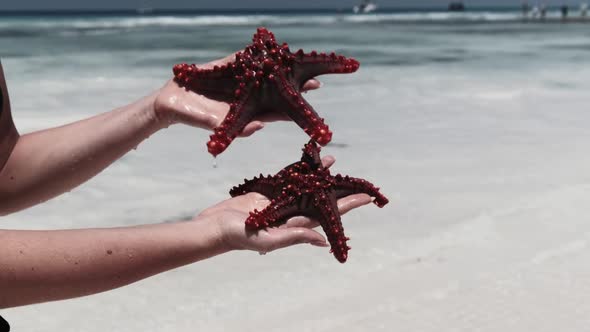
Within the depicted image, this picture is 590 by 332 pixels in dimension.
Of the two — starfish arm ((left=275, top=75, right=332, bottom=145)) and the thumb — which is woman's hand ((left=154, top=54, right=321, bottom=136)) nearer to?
starfish arm ((left=275, top=75, right=332, bottom=145))

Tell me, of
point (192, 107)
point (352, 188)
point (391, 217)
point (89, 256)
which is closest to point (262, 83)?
point (192, 107)

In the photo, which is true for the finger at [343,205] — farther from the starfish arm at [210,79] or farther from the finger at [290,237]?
the starfish arm at [210,79]

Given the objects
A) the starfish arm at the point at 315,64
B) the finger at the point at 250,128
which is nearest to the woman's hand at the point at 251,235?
the finger at the point at 250,128

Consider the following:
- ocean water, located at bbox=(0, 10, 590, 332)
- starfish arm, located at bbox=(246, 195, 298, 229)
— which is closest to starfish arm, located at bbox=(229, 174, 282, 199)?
starfish arm, located at bbox=(246, 195, 298, 229)

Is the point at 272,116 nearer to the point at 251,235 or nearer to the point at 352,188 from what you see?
the point at 352,188

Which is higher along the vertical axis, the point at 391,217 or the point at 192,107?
the point at 192,107

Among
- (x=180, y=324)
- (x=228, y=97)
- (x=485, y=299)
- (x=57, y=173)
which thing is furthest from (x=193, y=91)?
(x=485, y=299)

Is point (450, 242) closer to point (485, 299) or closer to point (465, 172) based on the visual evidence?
point (485, 299)
